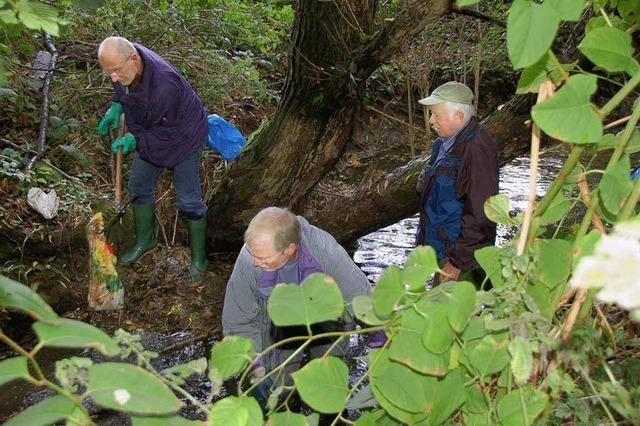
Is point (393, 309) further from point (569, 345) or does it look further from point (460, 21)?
point (460, 21)

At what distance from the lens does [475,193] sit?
3.19 meters

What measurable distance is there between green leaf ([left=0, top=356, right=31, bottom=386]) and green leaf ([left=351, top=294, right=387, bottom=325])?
23.6 inches

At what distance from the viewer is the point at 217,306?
469cm

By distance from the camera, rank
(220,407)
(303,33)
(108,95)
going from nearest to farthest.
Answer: (220,407)
(303,33)
(108,95)

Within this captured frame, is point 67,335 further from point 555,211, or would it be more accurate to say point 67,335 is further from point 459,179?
point 459,179

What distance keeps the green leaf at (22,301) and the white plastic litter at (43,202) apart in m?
3.93

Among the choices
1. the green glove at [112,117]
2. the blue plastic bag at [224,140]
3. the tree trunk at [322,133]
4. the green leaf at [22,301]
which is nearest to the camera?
the green leaf at [22,301]

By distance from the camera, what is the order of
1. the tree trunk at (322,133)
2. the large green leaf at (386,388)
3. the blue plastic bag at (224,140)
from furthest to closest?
1. the blue plastic bag at (224,140)
2. the tree trunk at (322,133)
3. the large green leaf at (386,388)

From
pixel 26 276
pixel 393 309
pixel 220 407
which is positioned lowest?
pixel 26 276

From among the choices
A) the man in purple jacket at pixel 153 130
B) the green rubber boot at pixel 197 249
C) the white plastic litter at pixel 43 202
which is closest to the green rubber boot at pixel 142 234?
the man in purple jacket at pixel 153 130

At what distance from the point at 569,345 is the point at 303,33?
3180mm

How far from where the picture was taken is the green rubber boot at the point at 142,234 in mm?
4594

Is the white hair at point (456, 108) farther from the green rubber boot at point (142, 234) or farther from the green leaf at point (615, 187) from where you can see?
the green rubber boot at point (142, 234)

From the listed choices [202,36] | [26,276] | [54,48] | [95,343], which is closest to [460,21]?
[202,36]
